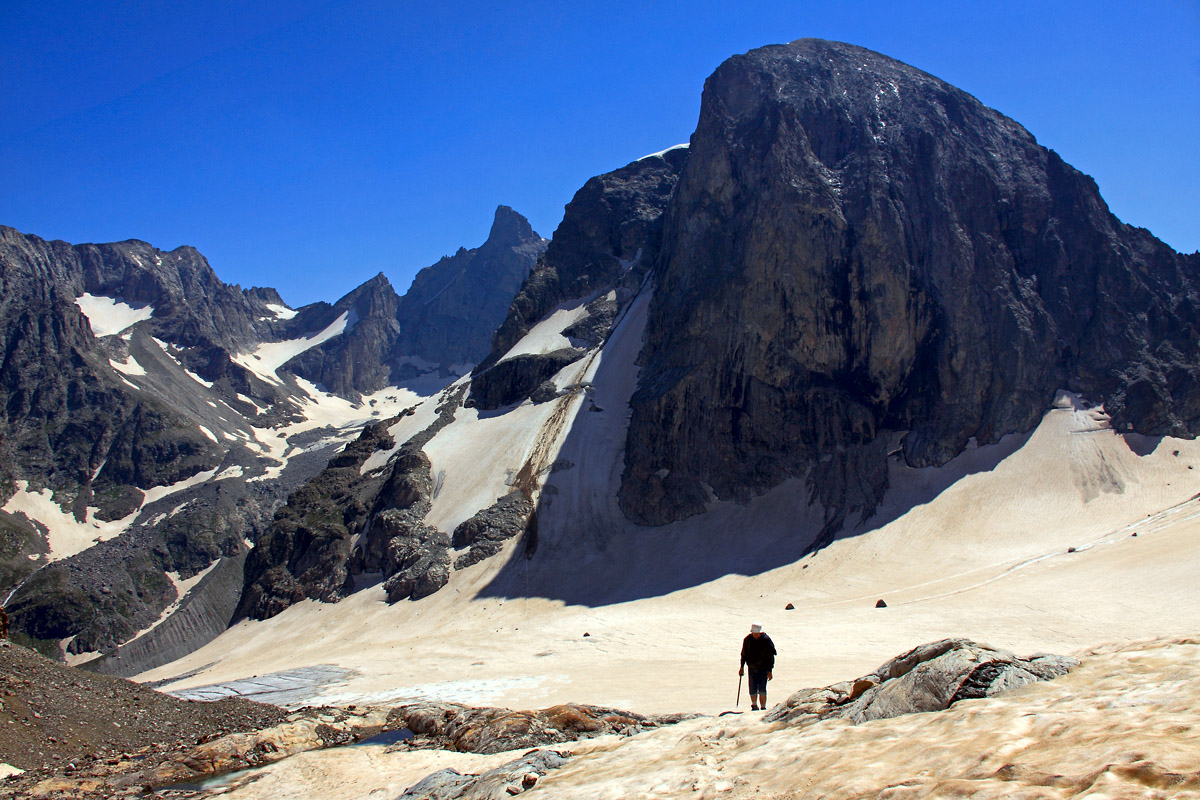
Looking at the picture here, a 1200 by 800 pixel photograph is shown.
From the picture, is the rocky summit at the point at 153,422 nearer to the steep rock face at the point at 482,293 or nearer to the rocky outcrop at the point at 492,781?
the steep rock face at the point at 482,293

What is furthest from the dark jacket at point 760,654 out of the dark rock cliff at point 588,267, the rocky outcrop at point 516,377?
the rocky outcrop at point 516,377

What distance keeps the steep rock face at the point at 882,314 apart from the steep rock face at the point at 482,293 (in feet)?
436

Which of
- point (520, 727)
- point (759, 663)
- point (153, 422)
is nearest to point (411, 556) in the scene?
point (520, 727)

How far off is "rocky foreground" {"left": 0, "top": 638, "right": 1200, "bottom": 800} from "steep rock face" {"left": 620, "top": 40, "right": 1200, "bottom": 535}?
34.8 metres

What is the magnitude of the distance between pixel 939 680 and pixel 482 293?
18802 centimetres

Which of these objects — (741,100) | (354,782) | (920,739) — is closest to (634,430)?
(741,100)

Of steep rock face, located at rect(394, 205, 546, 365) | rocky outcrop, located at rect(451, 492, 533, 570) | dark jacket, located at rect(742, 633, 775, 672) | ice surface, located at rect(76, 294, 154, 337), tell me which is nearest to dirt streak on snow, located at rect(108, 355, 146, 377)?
ice surface, located at rect(76, 294, 154, 337)

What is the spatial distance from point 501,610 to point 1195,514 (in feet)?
112

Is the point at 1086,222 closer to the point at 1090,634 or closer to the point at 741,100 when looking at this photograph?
the point at 741,100

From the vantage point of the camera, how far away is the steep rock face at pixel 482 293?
18475 centimetres

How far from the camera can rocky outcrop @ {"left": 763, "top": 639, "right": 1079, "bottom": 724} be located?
7.10m

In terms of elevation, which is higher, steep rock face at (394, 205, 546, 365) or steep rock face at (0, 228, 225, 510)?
steep rock face at (394, 205, 546, 365)

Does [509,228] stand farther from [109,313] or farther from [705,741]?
[705,741]

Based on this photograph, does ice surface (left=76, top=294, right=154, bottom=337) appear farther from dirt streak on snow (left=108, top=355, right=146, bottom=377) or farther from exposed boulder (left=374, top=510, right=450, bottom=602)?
exposed boulder (left=374, top=510, right=450, bottom=602)
